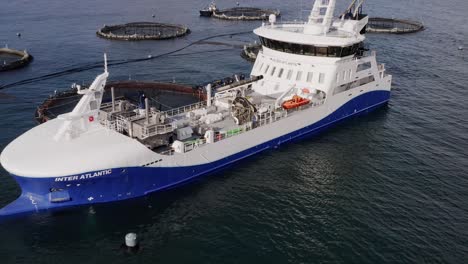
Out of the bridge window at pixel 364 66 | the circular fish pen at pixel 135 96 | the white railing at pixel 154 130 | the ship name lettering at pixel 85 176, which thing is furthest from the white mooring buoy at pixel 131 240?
the bridge window at pixel 364 66

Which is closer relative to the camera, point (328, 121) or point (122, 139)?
point (122, 139)

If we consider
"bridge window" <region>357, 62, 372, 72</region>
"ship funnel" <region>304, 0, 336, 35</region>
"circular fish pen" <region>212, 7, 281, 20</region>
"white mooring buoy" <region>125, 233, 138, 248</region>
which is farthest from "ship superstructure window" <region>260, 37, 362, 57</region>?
"circular fish pen" <region>212, 7, 281, 20</region>

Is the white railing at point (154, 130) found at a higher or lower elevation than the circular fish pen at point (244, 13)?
lower

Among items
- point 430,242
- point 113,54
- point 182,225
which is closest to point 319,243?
point 430,242

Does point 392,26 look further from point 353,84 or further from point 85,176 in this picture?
point 85,176

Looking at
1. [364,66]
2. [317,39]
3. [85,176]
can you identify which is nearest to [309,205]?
[85,176]

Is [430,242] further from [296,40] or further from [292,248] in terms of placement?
[296,40]

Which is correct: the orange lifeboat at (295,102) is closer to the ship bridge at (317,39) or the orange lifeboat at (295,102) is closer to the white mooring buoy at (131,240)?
the ship bridge at (317,39)
